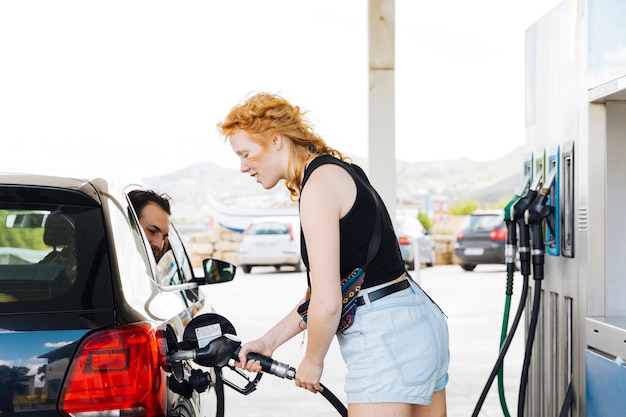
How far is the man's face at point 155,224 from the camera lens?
3865mm

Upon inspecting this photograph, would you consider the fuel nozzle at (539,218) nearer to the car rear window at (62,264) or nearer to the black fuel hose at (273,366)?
the black fuel hose at (273,366)

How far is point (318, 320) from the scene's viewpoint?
2447mm

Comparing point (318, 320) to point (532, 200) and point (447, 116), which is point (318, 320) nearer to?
point (532, 200)

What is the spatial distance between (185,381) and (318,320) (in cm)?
49

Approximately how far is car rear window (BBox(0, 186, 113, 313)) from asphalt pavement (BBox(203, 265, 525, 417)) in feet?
3.26

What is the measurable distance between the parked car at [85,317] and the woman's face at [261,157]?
15.3 inches

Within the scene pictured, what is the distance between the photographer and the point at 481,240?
2008 cm

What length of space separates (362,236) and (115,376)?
28.8 inches

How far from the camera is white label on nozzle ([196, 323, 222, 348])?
8.39 feet

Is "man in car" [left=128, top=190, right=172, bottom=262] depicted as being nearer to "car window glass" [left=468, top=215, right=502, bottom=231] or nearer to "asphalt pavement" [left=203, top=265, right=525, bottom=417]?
"asphalt pavement" [left=203, top=265, right=525, bottom=417]

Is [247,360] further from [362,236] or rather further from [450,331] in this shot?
[450,331]

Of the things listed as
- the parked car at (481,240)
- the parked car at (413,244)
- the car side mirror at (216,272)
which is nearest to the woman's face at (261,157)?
the car side mirror at (216,272)

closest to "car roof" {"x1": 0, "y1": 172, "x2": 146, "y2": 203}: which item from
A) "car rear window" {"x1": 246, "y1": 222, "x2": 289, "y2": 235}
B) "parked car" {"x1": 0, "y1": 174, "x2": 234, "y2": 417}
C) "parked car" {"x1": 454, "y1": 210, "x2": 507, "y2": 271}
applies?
"parked car" {"x1": 0, "y1": 174, "x2": 234, "y2": 417}

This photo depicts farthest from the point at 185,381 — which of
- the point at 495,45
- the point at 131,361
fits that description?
the point at 495,45
